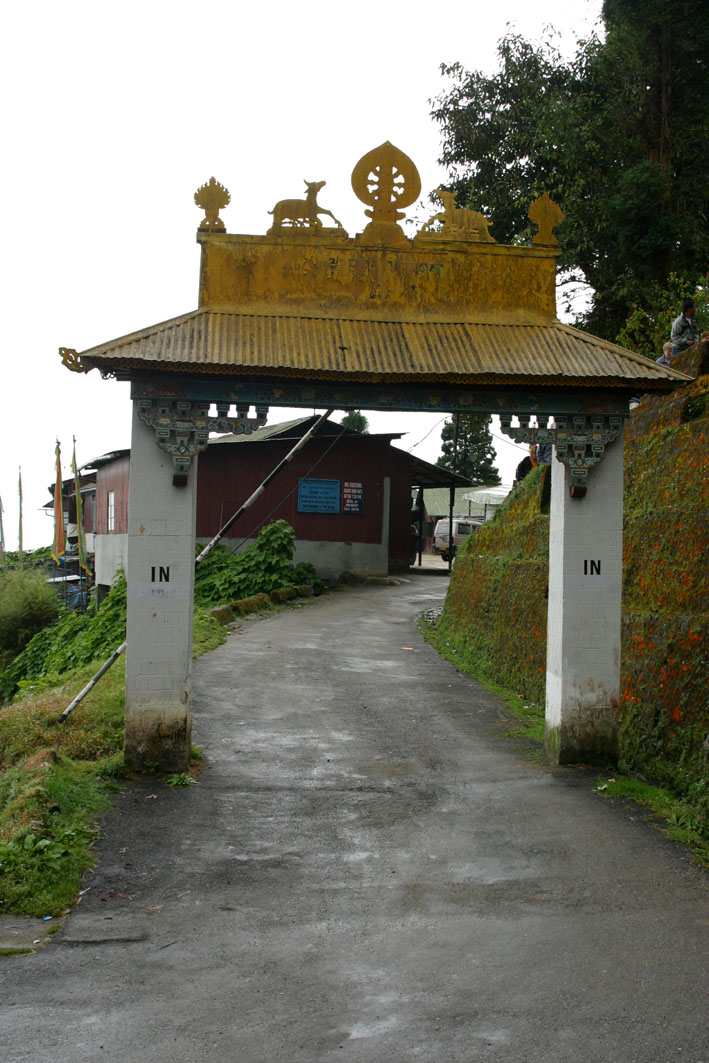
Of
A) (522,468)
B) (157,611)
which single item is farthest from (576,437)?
(522,468)

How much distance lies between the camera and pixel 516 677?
14.3m

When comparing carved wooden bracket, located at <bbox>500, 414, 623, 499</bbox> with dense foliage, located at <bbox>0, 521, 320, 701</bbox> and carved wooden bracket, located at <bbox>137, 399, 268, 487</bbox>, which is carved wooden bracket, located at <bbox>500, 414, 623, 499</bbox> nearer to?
carved wooden bracket, located at <bbox>137, 399, 268, 487</bbox>

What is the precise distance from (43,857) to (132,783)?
2289 millimetres

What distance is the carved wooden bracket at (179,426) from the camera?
9484 mm

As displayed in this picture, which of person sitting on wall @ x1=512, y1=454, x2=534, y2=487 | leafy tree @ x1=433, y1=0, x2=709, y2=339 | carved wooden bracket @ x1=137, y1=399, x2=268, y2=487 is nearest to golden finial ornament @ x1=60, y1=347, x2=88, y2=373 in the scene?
carved wooden bracket @ x1=137, y1=399, x2=268, y2=487

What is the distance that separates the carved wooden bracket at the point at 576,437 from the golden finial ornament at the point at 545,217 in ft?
7.29

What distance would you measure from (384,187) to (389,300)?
4.24 ft

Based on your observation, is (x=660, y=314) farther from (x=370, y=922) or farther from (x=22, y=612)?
(x=22, y=612)

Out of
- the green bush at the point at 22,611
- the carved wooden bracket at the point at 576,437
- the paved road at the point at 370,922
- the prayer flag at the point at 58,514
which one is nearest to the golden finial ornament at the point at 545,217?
the carved wooden bracket at the point at 576,437

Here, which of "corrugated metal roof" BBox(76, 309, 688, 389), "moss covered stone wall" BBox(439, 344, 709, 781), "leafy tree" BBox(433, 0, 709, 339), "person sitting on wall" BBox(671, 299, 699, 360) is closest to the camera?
"moss covered stone wall" BBox(439, 344, 709, 781)

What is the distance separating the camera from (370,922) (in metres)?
6.28

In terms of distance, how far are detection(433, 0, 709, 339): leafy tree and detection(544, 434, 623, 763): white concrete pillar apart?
13791 millimetres

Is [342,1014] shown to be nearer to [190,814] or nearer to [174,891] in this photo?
[174,891]

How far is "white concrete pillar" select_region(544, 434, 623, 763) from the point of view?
32.4ft
